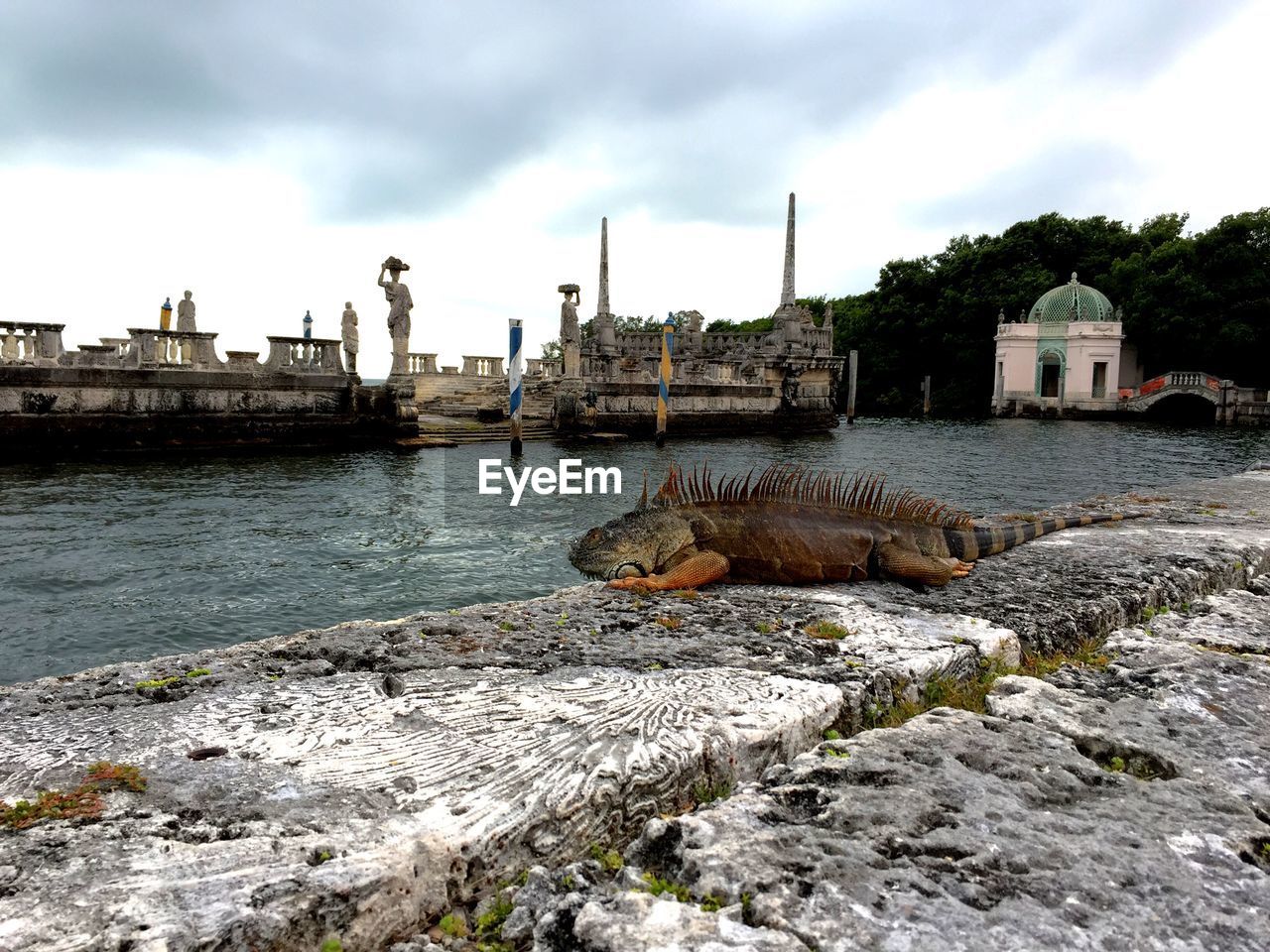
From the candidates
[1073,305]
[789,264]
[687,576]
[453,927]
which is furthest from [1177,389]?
[453,927]

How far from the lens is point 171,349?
23094 millimetres

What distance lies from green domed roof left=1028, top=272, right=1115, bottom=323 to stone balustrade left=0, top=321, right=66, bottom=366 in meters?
55.4

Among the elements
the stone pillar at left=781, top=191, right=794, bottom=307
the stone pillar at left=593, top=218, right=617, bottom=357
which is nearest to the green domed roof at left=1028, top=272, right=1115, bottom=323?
the stone pillar at left=781, top=191, right=794, bottom=307

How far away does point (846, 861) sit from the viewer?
1.94 metres

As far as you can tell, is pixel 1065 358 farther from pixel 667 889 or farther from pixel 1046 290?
pixel 667 889

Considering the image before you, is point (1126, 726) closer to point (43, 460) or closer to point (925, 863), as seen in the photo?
point (925, 863)

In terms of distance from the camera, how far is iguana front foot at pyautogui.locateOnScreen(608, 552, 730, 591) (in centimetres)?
509

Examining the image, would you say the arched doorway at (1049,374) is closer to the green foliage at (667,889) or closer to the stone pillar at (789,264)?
the stone pillar at (789,264)

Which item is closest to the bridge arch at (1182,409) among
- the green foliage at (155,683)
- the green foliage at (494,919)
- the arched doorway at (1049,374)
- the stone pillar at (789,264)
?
the arched doorway at (1049,374)

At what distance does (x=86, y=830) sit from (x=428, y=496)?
1409cm

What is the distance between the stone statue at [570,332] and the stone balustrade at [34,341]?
16443 mm

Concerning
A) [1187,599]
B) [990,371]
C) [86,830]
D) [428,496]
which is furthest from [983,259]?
[86,830]

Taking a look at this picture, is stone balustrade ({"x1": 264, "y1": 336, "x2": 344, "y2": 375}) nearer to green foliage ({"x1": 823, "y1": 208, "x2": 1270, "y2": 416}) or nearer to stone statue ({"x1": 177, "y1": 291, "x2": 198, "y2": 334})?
stone statue ({"x1": 177, "y1": 291, "x2": 198, "y2": 334})

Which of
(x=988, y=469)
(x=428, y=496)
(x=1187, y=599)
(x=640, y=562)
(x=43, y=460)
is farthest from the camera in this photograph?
(x=988, y=469)
